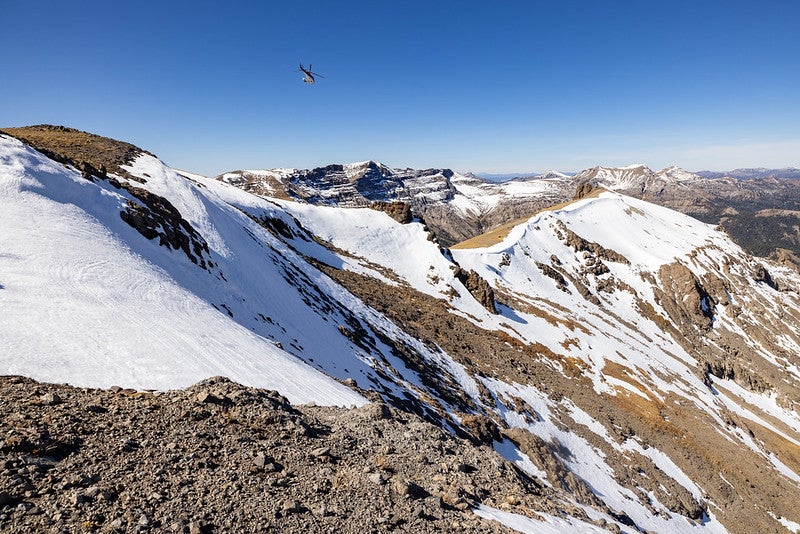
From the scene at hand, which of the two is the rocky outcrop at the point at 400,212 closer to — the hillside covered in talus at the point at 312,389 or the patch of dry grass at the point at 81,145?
the hillside covered in talus at the point at 312,389

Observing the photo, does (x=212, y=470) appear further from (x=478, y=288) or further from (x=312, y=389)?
(x=478, y=288)

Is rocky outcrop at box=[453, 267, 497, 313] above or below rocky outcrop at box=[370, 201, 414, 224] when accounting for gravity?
below

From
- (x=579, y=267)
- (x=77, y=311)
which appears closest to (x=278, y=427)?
(x=77, y=311)

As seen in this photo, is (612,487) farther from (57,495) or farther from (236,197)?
(236,197)

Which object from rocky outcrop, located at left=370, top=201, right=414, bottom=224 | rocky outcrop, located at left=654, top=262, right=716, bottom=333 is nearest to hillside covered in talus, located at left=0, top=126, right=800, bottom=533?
rocky outcrop, located at left=370, top=201, right=414, bottom=224

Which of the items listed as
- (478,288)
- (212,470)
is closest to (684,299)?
(478,288)

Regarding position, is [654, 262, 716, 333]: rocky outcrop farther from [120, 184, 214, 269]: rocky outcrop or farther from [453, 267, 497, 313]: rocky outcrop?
[120, 184, 214, 269]: rocky outcrop

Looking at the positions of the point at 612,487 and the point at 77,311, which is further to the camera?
the point at 612,487
